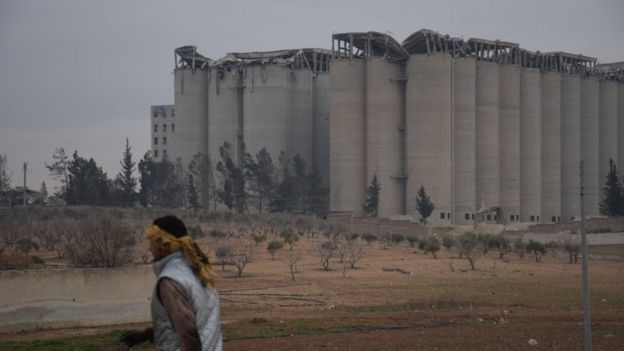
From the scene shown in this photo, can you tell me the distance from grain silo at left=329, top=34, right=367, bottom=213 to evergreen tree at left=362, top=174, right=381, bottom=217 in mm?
2394

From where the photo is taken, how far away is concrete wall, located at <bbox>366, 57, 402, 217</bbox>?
96.8 metres

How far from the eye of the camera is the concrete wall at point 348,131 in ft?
323

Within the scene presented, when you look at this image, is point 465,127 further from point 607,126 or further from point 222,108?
point 607,126

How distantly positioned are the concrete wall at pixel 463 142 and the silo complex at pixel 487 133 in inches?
120

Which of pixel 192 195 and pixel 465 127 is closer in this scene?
pixel 465 127

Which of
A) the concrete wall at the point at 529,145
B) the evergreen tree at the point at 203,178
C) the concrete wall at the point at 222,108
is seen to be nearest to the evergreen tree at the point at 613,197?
the concrete wall at the point at 529,145

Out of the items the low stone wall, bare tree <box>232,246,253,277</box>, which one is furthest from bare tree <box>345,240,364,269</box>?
the low stone wall

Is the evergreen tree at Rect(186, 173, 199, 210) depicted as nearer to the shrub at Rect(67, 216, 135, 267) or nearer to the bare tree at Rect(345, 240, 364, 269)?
the bare tree at Rect(345, 240, 364, 269)

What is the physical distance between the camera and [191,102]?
114938mm

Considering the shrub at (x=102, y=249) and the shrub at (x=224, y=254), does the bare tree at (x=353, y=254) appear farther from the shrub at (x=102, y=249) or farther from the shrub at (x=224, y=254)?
the shrub at (x=102, y=249)

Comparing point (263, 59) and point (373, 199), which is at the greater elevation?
point (263, 59)

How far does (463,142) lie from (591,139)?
83.8 ft

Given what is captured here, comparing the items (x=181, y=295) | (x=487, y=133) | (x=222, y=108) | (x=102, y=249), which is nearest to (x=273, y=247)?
(x=102, y=249)

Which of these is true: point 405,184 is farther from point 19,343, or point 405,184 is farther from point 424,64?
point 19,343
